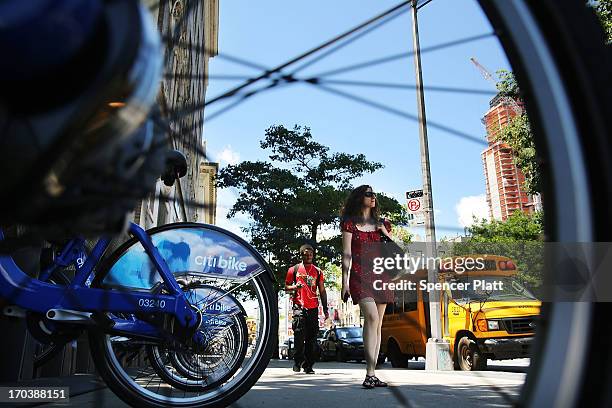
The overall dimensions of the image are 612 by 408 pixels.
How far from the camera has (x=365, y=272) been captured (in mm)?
4121

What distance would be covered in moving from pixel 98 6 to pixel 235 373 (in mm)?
2095

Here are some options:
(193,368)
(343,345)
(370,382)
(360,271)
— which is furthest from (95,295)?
(343,345)

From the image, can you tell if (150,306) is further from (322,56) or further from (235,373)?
(322,56)

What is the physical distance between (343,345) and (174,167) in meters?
14.9

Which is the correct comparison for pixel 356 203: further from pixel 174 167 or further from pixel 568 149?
pixel 568 149

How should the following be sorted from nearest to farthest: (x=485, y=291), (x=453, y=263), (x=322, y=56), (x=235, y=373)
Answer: (x=322, y=56)
(x=235, y=373)
(x=485, y=291)
(x=453, y=263)

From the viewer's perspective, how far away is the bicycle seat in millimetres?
2199

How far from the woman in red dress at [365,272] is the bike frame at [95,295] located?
1.77 m

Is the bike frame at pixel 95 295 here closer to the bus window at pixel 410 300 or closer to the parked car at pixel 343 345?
the bus window at pixel 410 300

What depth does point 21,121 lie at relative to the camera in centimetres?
63

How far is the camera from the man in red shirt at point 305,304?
22.1ft

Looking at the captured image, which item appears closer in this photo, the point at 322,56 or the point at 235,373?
the point at 322,56

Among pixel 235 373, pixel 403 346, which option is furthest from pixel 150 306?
pixel 403 346

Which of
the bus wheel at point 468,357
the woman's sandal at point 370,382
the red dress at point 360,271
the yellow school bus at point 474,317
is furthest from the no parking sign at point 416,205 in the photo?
the woman's sandal at point 370,382
